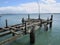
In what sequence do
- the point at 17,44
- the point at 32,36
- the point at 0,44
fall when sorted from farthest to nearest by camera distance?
the point at 17,44 → the point at 32,36 → the point at 0,44

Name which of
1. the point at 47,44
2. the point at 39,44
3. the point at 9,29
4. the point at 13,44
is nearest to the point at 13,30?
the point at 9,29

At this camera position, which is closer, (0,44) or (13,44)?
(0,44)

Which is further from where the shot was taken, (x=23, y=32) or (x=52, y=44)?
(x=52, y=44)

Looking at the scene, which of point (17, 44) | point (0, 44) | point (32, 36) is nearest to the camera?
point (0, 44)

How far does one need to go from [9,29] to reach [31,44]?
3.61m

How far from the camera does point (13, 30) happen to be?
17812 mm

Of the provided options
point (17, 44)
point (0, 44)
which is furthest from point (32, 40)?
point (0, 44)

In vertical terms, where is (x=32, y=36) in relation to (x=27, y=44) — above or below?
above

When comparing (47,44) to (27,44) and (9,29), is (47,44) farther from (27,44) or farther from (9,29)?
(9,29)

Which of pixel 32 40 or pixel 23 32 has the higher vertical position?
pixel 23 32

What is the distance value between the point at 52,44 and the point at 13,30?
19.7 ft

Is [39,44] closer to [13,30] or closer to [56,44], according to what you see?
[56,44]

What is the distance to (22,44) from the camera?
18.4 meters

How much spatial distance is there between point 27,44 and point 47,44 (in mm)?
3030
